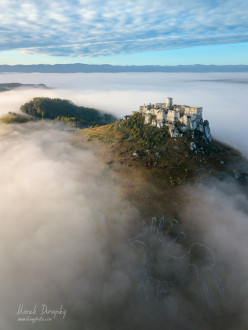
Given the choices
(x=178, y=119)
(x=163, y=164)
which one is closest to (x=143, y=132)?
(x=178, y=119)

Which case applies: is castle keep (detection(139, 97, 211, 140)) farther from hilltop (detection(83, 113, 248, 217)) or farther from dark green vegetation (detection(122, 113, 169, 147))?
dark green vegetation (detection(122, 113, 169, 147))

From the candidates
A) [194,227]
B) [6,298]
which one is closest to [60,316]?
[6,298]

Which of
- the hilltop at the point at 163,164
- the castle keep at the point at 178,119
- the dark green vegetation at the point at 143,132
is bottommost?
the hilltop at the point at 163,164

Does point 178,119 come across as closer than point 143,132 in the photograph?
Yes

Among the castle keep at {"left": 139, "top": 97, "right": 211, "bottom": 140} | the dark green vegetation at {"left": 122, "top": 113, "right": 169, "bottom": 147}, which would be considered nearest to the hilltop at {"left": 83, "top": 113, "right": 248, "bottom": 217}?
the dark green vegetation at {"left": 122, "top": 113, "right": 169, "bottom": 147}

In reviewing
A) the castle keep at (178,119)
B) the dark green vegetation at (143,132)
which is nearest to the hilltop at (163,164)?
the dark green vegetation at (143,132)

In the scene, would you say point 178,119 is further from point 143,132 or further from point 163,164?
point 163,164

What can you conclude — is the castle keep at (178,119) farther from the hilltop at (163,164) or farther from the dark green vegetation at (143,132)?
the dark green vegetation at (143,132)

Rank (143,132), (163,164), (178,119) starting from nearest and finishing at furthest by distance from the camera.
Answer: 1. (163,164)
2. (178,119)
3. (143,132)
